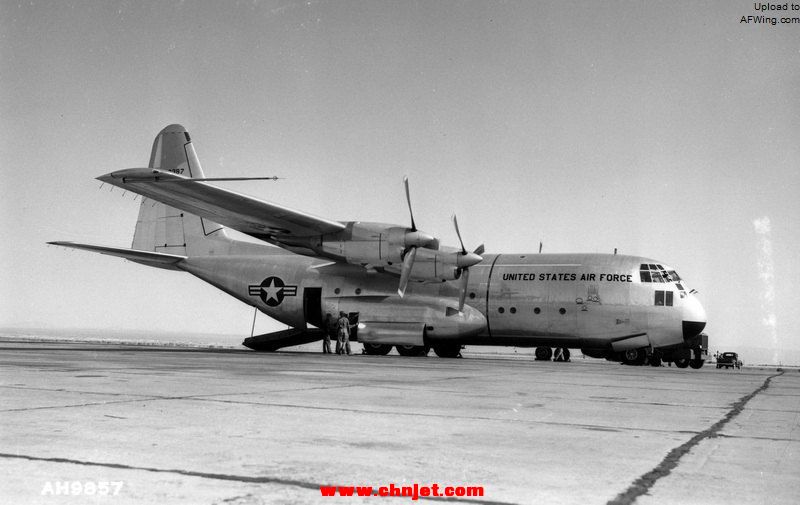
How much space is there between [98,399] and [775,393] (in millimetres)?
8292

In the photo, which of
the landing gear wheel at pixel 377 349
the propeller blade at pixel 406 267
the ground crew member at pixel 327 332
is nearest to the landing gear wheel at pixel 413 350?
the landing gear wheel at pixel 377 349

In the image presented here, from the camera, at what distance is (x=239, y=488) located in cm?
302

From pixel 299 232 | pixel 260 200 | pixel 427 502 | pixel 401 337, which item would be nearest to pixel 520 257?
pixel 401 337

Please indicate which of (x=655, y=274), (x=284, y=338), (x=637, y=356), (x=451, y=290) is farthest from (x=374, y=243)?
(x=637, y=356)

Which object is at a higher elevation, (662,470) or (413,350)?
(662,470)

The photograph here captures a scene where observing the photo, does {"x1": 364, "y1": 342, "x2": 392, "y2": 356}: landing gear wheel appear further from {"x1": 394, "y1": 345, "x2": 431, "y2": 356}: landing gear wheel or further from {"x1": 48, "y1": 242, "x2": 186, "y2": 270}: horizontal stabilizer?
{"x1": 48, "y1": 242, "x2": 186, "y2": 270}: horizontal stabilizer

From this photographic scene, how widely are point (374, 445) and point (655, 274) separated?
1915cm

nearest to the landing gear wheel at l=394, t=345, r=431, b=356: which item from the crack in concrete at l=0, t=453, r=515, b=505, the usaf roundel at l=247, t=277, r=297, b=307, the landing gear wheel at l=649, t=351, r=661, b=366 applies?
the usaf roundel at l=247, t=277, r=297, b=307

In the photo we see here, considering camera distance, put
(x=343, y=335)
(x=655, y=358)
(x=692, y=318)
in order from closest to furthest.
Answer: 1. (x=692, y=318)
2. (x=655, y=358)
3. (x=343, y=335)

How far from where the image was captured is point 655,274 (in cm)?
2172

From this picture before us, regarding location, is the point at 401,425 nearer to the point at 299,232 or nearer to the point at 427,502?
the point at 427,502

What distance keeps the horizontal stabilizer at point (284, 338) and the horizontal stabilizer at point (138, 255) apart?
406 centimetres

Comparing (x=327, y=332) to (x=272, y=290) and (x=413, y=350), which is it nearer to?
(x=272, y=290)

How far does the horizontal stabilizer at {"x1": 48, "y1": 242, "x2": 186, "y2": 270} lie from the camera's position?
76.8ft
